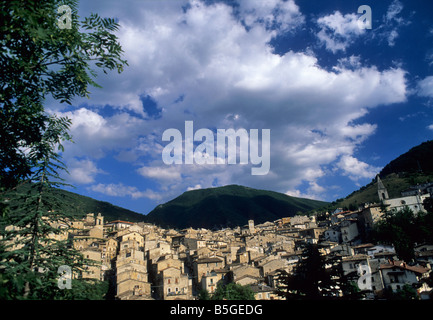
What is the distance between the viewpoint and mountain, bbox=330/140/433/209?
117 m

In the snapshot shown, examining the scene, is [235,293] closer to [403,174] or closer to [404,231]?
[404,231]

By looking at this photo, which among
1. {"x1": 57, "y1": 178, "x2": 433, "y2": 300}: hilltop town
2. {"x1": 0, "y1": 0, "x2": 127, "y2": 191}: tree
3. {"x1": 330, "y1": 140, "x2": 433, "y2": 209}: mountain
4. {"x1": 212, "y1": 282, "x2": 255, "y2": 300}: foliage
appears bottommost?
{"x1": 212, "y1": 282, "x2": 255, "y2": 300}: foliage

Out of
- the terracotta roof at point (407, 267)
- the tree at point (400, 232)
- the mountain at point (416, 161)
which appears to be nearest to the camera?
the terracotta roof at point (407, 267)

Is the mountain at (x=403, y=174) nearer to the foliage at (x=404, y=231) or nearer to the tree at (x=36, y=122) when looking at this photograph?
the foliage at (x=404, y=231)

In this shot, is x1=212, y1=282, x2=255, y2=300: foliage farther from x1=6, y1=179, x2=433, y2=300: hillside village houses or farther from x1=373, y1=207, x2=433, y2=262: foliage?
x1=373, y1=207, x2=433, y2=262: foliage

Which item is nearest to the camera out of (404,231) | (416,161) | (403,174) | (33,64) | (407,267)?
(33,64)

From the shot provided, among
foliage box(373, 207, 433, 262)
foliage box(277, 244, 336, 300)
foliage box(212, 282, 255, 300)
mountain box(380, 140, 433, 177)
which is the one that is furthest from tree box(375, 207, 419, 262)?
mountain box(380, 140, 433, 177)

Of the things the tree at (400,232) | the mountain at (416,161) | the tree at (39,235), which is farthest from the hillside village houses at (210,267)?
the mountain at (416,161)

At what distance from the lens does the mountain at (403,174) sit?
116781 millimetres

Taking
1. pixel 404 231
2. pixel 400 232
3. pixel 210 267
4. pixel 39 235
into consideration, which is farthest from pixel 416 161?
pixel 39 235

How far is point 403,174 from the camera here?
138m

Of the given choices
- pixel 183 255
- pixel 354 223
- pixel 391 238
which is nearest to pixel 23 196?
pixel 183 255
